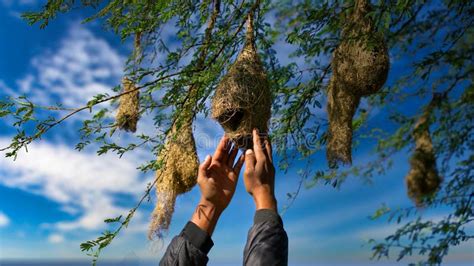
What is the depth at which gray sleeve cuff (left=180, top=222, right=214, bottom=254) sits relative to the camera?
3.39 ft

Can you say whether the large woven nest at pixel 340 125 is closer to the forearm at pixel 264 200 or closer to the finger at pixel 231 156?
the finger at pixel 231 156

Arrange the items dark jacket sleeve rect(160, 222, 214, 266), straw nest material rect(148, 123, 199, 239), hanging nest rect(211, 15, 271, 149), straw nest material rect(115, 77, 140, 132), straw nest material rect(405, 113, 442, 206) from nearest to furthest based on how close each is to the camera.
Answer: dark jacket sleeve rect(160, 222, 214, 266) → hanging nest rect(211, 15, 271, 149) → straw nest material rect(148, 123, 199, 239) → straw nest material rect(115, 77, 140, 132) → straw nest material rect(405, 113, 442, 206)

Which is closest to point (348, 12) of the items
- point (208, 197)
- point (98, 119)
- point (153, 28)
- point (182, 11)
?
point (182, 11)

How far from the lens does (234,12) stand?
2383 millimetres

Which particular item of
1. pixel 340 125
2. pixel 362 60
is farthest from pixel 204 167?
pixel 362 60

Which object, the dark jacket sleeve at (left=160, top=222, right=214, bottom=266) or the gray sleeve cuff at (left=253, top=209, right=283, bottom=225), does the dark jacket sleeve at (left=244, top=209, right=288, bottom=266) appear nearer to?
the gray sleeve cuff at (left=253, top=209, right=283, bottom=225)

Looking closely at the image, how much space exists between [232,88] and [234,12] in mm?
768

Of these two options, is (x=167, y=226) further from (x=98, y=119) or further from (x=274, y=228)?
(x=274, y=228)

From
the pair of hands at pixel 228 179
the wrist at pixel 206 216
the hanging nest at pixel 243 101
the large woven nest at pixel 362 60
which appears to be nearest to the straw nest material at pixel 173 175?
the hanging nest at pixel 243 101

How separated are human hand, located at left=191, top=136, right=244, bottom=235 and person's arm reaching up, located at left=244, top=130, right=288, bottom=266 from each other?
0.13 meters

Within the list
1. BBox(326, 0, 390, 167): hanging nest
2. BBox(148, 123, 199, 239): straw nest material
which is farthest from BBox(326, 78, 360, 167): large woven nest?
BBox(148, 123, 199, 239): straw nest material

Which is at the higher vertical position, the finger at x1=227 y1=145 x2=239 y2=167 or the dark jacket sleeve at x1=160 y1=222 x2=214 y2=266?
the finger at x1=227 y1=145 x2=239 y2=167

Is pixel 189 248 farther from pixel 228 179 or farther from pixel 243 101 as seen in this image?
pixel 243 101

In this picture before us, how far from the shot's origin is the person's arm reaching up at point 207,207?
1.02 meters
